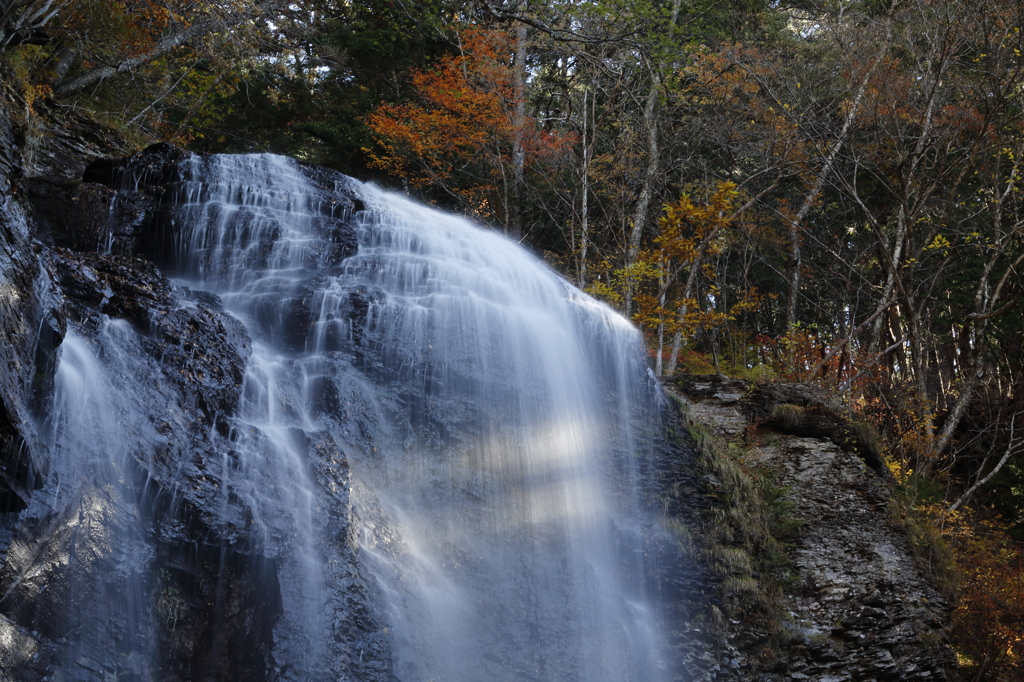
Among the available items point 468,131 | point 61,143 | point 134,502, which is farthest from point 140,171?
point 468,131

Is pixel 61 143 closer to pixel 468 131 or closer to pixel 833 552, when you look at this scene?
pixel 468 131

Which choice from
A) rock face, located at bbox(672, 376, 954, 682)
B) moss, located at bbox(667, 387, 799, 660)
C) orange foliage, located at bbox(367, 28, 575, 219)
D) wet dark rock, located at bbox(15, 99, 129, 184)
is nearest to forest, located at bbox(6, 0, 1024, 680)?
orange foliage, located at bbox(367, 28, 575, 219)

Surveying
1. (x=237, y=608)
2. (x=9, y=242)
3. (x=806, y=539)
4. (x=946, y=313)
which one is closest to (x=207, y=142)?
(x=9, y=242)

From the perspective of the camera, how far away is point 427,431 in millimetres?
8047

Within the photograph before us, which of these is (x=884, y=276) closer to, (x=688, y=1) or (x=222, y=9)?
(x=688, y=1)

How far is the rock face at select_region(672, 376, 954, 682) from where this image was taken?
7633 millimetres

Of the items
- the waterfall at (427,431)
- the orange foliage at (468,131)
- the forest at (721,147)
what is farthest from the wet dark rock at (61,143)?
the orange foliage at (468,131)

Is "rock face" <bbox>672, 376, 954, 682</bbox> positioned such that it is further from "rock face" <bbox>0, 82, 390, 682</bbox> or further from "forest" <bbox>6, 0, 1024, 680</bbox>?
"rock face" <bbox>0, 82, 390, 682</bbox>

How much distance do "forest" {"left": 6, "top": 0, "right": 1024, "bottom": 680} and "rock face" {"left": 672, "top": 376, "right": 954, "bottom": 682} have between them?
787mm

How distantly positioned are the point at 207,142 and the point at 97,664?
55.7 ft

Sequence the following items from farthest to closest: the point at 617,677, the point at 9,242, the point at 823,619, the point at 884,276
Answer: the point at 884,276, the point at 823,619, the point at 617,677, the point at 9,242

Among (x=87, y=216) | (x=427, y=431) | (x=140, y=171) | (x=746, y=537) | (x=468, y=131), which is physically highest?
(x=468, y=131)

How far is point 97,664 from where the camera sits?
15.4 feet

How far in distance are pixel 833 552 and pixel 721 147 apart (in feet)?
41.2
